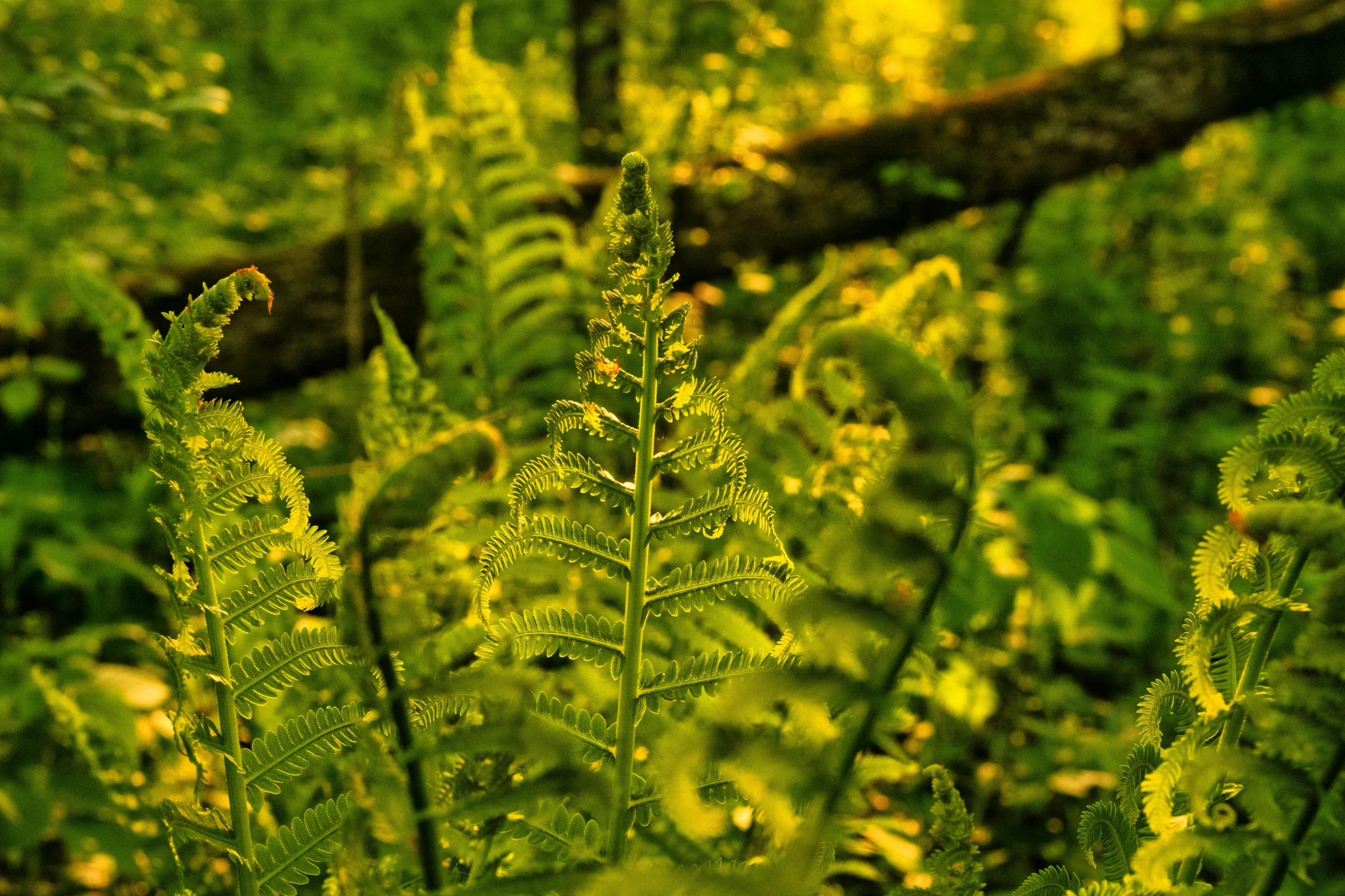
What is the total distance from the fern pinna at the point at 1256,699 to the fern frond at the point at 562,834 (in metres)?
0.34

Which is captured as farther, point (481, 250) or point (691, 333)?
point (691, 333)

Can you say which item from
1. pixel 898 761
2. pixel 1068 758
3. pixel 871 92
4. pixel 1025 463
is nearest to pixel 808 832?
pixel 898 761

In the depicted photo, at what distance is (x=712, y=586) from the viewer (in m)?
0.70

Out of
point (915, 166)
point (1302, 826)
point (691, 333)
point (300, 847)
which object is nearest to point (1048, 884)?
point (1302, 826)

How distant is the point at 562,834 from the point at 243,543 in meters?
0.33

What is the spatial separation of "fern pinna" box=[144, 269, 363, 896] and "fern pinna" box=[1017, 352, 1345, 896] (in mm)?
553

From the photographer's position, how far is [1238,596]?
2.12 ft

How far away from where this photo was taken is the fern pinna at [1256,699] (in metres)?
0.54

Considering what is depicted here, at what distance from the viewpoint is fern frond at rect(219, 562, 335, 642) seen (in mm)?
685

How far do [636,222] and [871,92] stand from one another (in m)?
4.06

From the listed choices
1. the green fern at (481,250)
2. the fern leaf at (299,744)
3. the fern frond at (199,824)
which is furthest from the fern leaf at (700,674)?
the green fern at (481,250)

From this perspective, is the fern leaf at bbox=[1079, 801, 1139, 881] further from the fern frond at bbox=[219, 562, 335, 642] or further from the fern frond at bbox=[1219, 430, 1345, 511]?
the fern frond at bbox=[219, 562, 335, 642]

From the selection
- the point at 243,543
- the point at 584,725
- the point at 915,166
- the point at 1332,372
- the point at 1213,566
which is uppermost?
the point at 915,166

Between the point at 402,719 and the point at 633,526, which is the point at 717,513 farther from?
the point at 402,719
